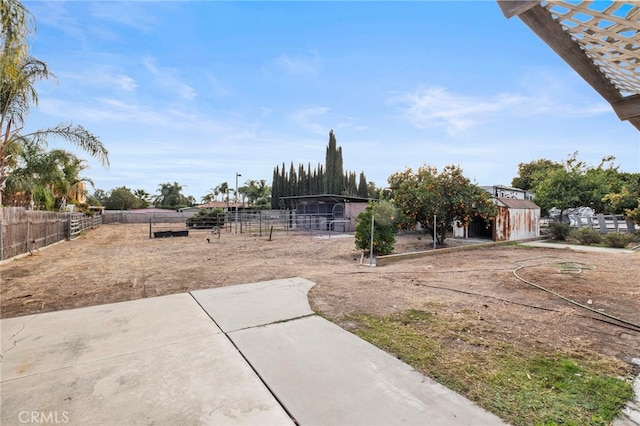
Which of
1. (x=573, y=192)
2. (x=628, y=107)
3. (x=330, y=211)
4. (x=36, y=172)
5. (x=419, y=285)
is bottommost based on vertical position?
(x=419, y=285)

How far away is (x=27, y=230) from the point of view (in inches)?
377

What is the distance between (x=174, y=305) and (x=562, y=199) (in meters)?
21.5

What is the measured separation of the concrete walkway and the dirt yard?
0.88 m

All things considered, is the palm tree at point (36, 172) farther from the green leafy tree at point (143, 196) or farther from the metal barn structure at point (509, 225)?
the green leafy tree at point (143, 196)

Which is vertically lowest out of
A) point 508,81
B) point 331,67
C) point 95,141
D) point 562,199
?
point 562,199

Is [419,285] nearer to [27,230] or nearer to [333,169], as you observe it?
[27,230]

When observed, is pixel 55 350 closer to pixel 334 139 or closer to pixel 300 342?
pixel 300 342

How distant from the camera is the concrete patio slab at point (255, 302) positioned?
3711mm

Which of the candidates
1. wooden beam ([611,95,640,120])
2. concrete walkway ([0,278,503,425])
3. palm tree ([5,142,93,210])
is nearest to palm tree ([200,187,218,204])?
palm tree ([5,142,93,210])

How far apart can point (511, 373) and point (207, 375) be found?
257cm

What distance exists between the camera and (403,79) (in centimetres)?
981

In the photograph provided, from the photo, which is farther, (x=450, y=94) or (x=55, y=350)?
(x=450, y=94)

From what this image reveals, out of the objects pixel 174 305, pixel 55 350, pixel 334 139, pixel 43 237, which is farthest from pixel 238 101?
pixel 334 139

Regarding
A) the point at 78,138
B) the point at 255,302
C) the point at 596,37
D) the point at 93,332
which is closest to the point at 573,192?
the point at 596,37
